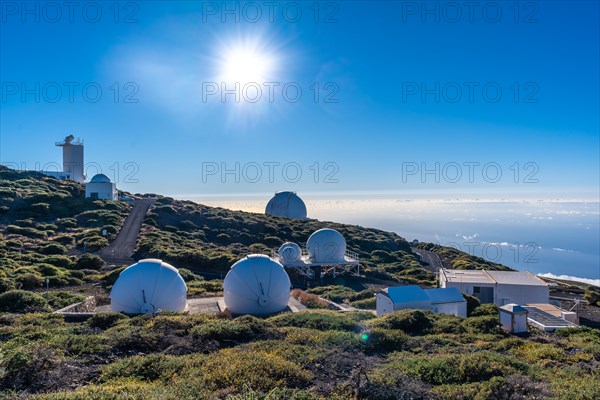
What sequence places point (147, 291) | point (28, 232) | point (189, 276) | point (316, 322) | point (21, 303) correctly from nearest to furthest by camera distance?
point (316, 322) → point (147, 291) → point (21, 303) → point (189, 276) → point (28, 232)

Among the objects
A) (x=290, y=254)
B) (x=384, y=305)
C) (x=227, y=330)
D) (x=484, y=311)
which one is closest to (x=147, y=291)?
(x=227, y=330)

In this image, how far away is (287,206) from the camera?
63156 mm

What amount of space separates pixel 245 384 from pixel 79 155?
73.7 metres

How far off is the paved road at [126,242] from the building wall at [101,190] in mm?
4941

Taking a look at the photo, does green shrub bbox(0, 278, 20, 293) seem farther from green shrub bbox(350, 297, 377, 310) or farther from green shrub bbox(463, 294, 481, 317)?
green shrub bbox(463, 294, 481, 317)

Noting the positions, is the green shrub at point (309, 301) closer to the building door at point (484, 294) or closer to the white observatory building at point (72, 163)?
the building door at point (484, 294)

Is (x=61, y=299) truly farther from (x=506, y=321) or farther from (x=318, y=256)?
(x=506, y=321)

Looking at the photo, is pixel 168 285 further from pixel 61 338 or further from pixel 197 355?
pixel 197 355

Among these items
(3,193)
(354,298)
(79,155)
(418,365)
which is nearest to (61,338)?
(418,365)

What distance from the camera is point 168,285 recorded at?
15.0 m

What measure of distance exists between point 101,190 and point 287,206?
2739cm

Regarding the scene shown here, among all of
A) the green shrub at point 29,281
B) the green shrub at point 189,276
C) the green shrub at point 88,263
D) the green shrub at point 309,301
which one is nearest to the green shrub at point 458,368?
the green shrub at point 309,301

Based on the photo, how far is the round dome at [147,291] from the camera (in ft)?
48.0

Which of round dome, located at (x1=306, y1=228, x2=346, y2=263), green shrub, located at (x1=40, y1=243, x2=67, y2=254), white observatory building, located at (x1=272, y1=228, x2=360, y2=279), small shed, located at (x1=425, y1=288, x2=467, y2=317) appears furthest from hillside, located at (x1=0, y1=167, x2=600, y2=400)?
green shrub, located at (x1=40, y1=243, x2=67, y2=254)
